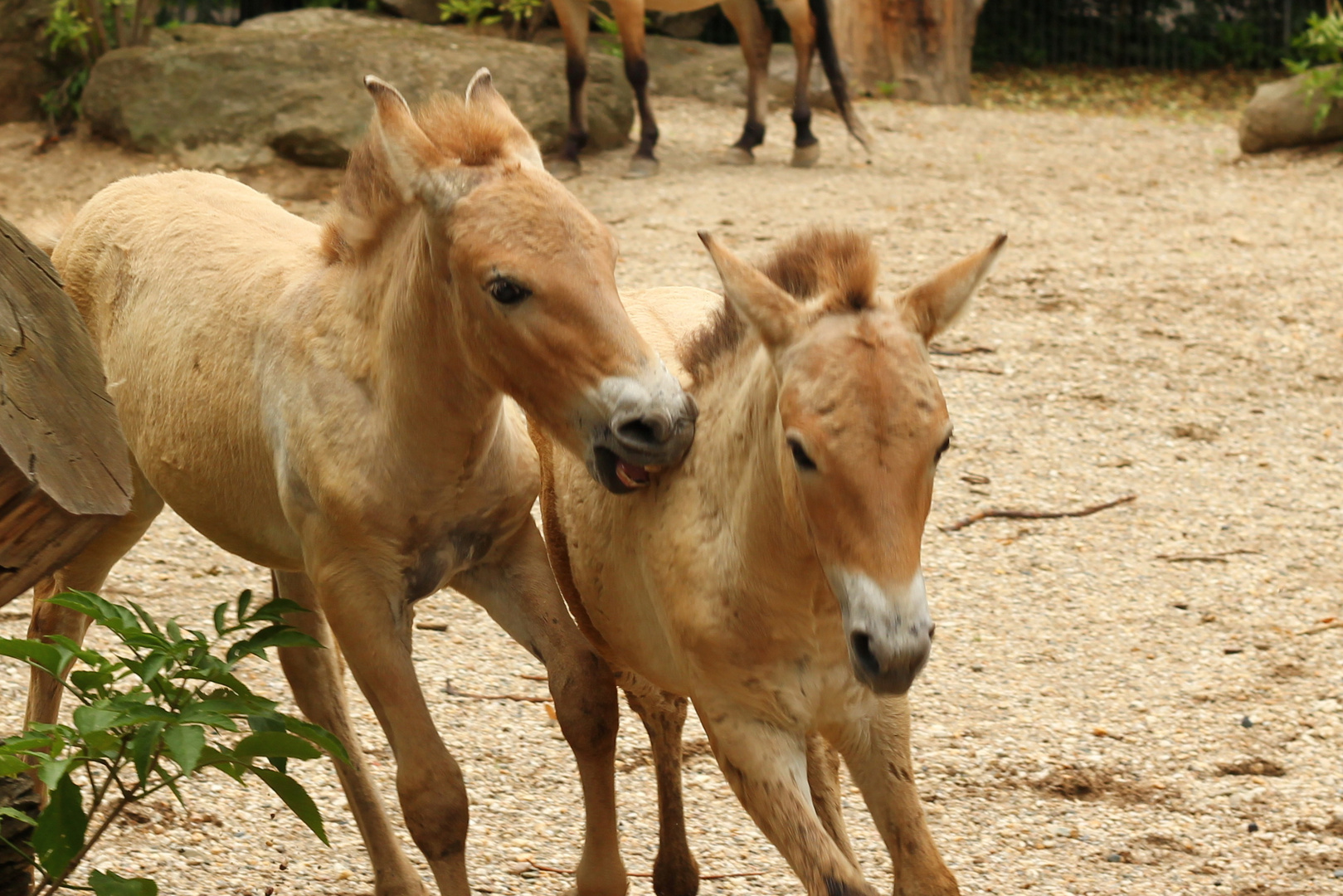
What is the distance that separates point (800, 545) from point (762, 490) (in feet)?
0.40

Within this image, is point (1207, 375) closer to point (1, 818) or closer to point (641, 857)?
point (641, 857)

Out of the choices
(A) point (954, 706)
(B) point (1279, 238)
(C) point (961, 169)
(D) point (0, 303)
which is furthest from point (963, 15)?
(D) point (0, 303)

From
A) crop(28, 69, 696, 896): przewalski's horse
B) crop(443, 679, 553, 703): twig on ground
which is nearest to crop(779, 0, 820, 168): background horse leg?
crop(443, 679, 553, 703): twig on ground

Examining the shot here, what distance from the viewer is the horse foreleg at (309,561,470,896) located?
9.11 feet

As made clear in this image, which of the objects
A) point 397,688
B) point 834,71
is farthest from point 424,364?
point 834,71

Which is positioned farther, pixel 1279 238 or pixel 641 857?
pixel 1279 238

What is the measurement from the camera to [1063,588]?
498 cm

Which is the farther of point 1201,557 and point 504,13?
point 504,13

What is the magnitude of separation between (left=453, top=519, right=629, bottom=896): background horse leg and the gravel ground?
44 cm

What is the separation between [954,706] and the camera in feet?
14.0

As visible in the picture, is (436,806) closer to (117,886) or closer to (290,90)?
(117,886)

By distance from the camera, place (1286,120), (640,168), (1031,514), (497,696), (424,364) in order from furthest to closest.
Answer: (1286,120)
(640,168)
(1031,514)
(497,696)
(424,364)

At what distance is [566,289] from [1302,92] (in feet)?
31.2

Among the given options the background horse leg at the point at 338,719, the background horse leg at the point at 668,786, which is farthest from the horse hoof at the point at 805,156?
the background horse leg at the point at 668,786
